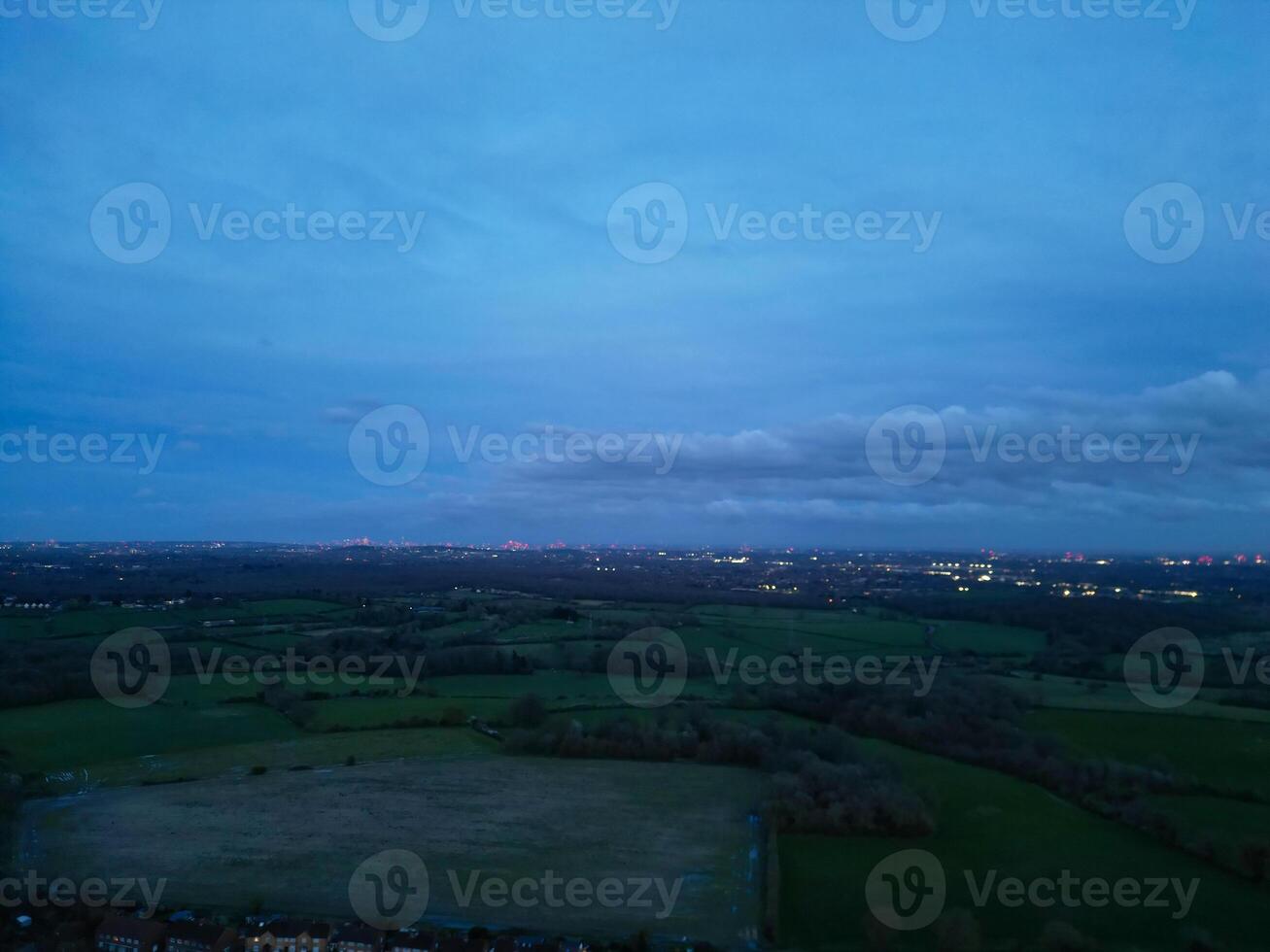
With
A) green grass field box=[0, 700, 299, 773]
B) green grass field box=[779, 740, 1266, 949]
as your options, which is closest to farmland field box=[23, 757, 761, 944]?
green grass field box=[779, 740, 1266, 949]

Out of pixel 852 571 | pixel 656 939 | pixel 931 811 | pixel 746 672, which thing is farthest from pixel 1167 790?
pixel 852 571

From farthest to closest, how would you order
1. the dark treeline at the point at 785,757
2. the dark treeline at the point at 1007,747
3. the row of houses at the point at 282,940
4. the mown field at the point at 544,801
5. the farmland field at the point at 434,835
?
the dark treeline at the point at 785,757 → the dark treeline at the point at 1007,747 → the mown field at the point at 544,801 → the farmland field at the point at 434,835 → the row of houses at the point at 282,940

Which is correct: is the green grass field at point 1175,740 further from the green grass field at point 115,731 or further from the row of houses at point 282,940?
the green grass field at point 115,731

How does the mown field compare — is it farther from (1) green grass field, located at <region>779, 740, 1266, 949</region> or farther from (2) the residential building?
(2) the residential building

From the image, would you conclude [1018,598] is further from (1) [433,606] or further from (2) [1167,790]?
(1) [433,606]

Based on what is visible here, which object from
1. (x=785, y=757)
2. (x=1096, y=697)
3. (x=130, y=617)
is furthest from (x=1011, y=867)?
(x=130, y=617)

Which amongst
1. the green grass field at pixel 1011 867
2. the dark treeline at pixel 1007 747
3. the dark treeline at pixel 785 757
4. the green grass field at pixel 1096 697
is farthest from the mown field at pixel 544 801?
the dark treeline at pixel 785 757

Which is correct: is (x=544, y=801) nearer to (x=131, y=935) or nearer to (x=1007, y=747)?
(x=131, y=935)
